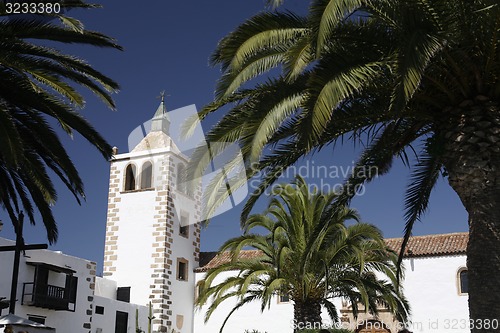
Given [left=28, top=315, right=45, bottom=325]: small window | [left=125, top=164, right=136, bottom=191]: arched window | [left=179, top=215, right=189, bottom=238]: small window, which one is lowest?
[left=28, top=315, right=45, bottom=325]: small window

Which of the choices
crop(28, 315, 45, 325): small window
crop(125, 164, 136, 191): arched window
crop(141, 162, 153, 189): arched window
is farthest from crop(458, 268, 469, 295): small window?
crop(125, 164, 136, 191): arched window

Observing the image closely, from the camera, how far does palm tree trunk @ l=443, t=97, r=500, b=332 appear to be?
8.49 m

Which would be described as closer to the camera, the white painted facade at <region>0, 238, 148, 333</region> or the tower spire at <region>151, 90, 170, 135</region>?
the white painted facade at <region>0, 238, 148, 333</region>

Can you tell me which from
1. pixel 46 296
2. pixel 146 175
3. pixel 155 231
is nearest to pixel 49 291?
pixel 46 296

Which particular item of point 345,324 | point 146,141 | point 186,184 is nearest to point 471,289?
point 186,184

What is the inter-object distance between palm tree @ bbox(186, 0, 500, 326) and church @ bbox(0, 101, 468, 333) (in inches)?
639

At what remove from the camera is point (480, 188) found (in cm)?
888

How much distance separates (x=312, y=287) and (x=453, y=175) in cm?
1026

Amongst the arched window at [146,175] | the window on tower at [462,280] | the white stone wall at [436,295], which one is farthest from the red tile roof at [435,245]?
the arched window at [146,175]

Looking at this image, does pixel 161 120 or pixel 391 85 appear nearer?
pixel 391 85

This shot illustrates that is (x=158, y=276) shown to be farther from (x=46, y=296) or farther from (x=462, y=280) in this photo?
(x=462, y=280)

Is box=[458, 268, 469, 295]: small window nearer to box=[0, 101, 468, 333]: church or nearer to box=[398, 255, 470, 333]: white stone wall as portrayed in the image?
box=[0, 101, 468, 333]: church

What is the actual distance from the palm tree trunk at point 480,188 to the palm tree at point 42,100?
5717 millimetres

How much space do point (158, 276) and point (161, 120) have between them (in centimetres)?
934
